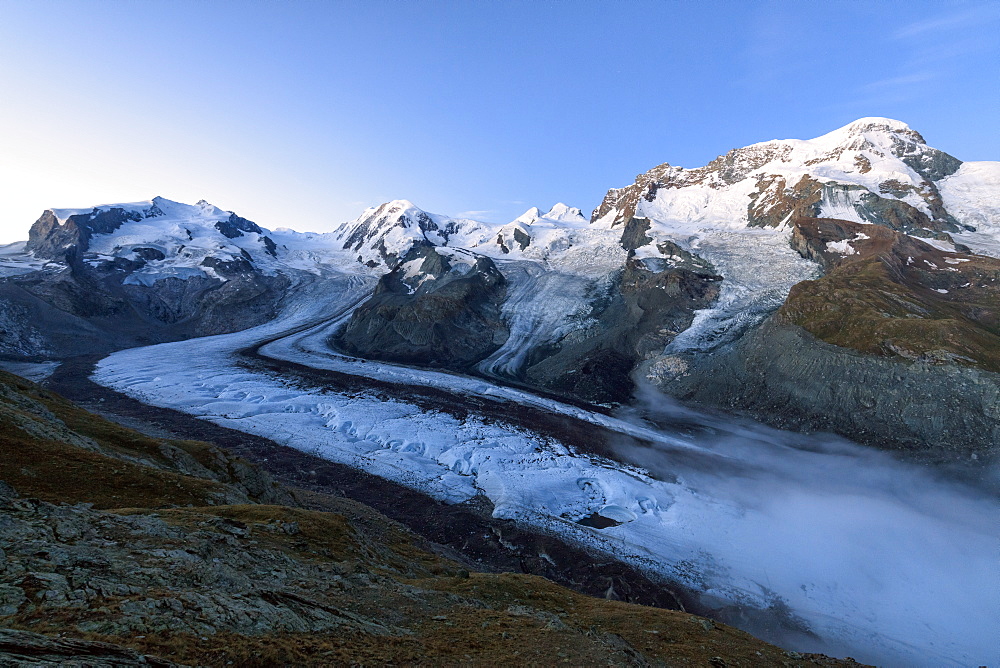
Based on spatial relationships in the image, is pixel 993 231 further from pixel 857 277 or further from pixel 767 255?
pixel 857 277

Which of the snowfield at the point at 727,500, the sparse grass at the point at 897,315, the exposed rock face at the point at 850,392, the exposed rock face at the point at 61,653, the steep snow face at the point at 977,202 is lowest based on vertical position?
the snowfield at the point at 727,500

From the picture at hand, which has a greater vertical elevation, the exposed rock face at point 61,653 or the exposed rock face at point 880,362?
the exposed rock face at point 880,362

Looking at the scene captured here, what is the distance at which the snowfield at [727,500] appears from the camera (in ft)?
89.6

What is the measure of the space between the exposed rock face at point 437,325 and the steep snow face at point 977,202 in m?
107

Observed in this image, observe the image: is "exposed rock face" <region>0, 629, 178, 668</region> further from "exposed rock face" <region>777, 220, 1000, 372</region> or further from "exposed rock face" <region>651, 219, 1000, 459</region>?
"exposed rock face" <region>777, 220, 1000, 372</region>

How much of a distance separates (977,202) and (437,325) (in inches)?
5760

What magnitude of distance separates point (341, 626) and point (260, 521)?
25.7ft

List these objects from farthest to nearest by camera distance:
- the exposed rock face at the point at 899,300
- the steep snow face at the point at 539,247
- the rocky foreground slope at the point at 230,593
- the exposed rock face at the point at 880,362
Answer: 1. the steep snow face at the point at 539,247
2. the exposed rock face at the point at 899,300
3. the exposed rock face at the point at 880,362
4. the rocky foreground slope at the point at 230,593

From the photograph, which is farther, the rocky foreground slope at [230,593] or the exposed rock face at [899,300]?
the exposed rock face at [899,300]

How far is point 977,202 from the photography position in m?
122

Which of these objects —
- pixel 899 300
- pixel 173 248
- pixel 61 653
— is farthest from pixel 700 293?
pixel 173 248

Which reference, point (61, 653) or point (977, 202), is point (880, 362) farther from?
point (977, 202)

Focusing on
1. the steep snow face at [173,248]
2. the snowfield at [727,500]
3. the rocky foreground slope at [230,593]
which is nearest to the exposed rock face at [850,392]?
the snowfield at [727,500]

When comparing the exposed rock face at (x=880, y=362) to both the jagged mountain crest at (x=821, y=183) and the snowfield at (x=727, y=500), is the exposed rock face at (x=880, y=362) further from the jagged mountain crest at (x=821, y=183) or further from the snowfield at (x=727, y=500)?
the jagged mountain crest at (x=821, y=183)
